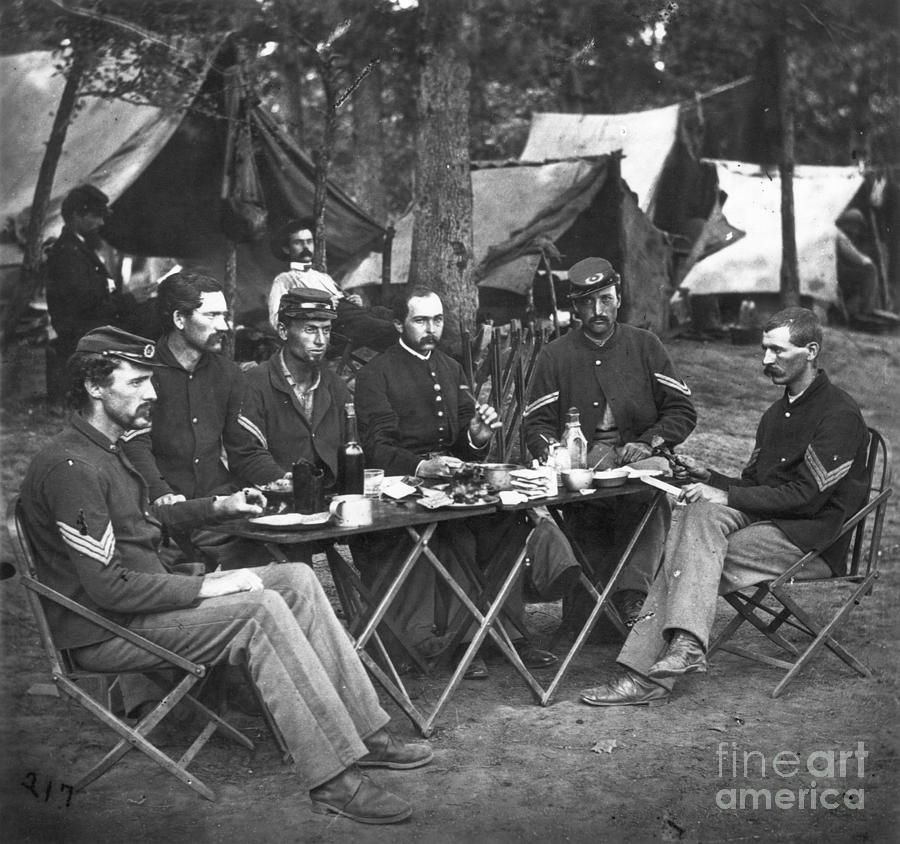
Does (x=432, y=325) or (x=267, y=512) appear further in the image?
(x=432, y=325)

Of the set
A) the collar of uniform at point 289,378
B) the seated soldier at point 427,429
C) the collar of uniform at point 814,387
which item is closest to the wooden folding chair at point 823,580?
the collar of uniform at point 814,387

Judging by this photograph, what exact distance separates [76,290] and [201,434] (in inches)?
36.2

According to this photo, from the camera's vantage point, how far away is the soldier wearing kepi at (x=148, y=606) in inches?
123

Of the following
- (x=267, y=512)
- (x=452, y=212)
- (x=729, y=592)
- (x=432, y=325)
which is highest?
(x=452, y=212)

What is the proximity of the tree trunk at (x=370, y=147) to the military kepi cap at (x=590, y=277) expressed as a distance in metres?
1.05

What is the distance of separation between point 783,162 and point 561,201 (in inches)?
48.3

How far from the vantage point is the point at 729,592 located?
4.36 metres

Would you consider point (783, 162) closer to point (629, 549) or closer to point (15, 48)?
point (629, 549)

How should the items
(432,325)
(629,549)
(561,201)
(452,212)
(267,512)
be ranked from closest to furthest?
(267,512), (629,549), (432,325), (452,212), (561,201)

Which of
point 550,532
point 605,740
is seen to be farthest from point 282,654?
point 550,532

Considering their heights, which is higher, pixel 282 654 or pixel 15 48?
pixel 15 48

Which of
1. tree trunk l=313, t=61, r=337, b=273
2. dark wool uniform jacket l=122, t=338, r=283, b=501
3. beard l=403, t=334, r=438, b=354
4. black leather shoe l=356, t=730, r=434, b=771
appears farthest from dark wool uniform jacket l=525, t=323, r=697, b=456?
black leather shoe l=356, t=730, r=434, b=771

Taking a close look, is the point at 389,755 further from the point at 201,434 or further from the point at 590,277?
the point at 590,277

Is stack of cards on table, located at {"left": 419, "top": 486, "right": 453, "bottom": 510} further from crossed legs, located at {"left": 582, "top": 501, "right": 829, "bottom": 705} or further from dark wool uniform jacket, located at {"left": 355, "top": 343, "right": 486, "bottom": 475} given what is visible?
crossed legs, located at {"left": 582, "top": 501, "right": 829, "bottom": 705}
